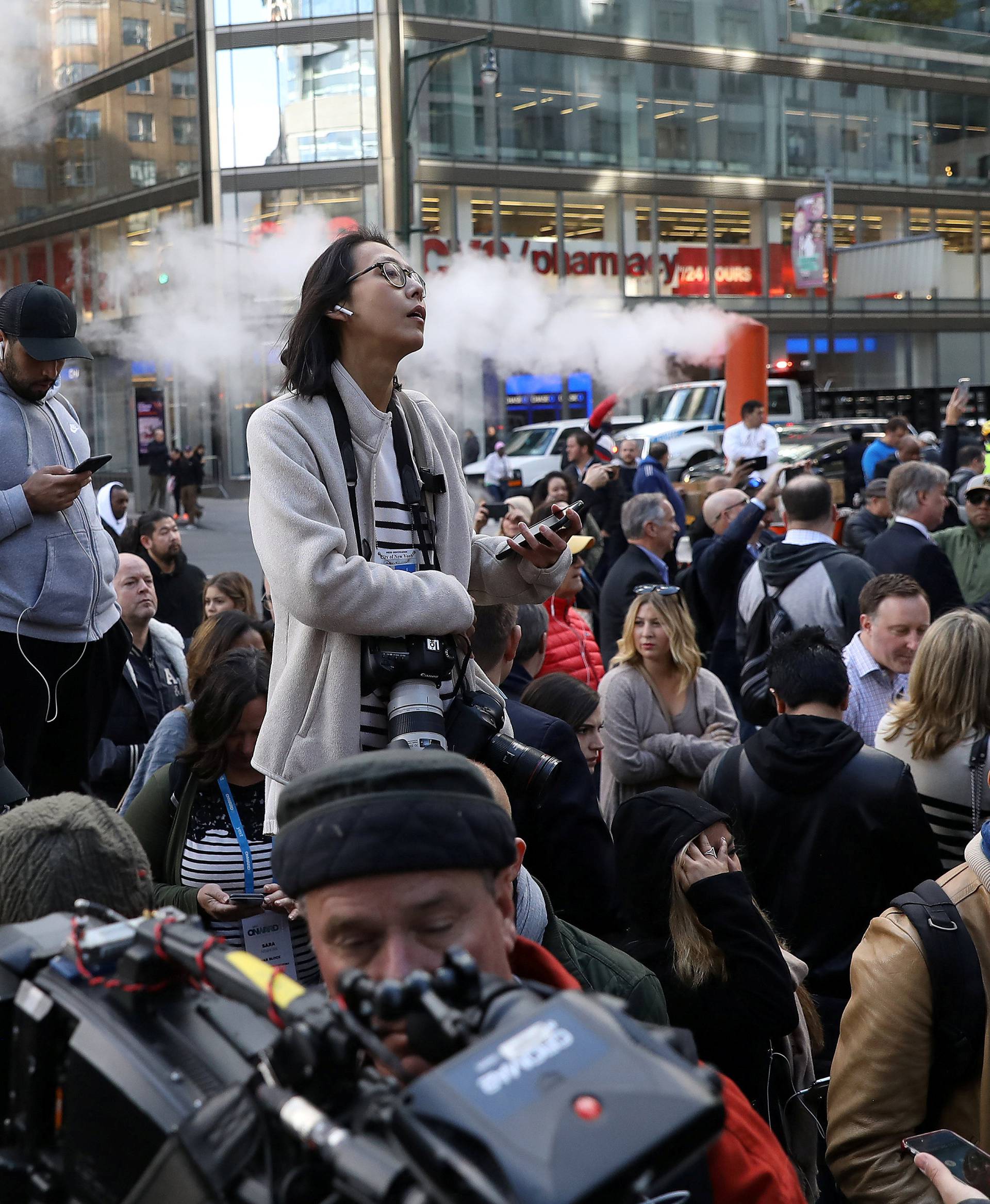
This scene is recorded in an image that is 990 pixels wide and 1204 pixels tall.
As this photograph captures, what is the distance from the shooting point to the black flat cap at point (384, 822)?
5.18ft

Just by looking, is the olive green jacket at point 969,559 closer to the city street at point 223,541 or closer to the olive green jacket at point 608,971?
the olive green jacket at point 608,971

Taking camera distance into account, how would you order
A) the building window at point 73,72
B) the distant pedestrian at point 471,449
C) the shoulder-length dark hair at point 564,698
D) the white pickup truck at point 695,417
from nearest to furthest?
the shoulder-length dark hair at point 564,698 < the distant pedestrian at point 471,449 < the white pickup truck at point 695,417 < the building window at point 73,72

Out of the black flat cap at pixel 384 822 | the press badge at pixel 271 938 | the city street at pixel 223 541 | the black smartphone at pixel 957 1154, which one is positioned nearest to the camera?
the black flat cap at pixel 384 822

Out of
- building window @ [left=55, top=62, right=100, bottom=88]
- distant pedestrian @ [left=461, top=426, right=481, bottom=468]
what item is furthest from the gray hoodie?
building window @ [left=55, top=62, right=100, bottom=88]

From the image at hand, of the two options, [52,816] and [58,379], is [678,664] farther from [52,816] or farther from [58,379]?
[52,816]

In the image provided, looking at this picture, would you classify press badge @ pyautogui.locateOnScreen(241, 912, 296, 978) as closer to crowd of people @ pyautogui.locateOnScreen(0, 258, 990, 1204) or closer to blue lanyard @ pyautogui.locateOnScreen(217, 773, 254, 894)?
crowd of people @ pyautogui.locateOnScreen(0, 258, 990, 1204)

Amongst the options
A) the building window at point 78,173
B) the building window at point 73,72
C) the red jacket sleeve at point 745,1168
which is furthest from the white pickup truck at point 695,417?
the red jacket sleeve at point 745,1168

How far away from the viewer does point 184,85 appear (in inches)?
1277

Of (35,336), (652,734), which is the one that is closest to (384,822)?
(35,336)

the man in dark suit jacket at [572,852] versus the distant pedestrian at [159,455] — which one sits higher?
the distant pedestrian at [159,455]

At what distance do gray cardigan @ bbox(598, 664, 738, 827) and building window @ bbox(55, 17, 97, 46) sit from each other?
31.2m

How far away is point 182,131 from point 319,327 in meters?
32.2

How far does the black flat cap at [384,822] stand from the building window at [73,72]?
34.7 m

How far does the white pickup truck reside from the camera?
28016 mm
